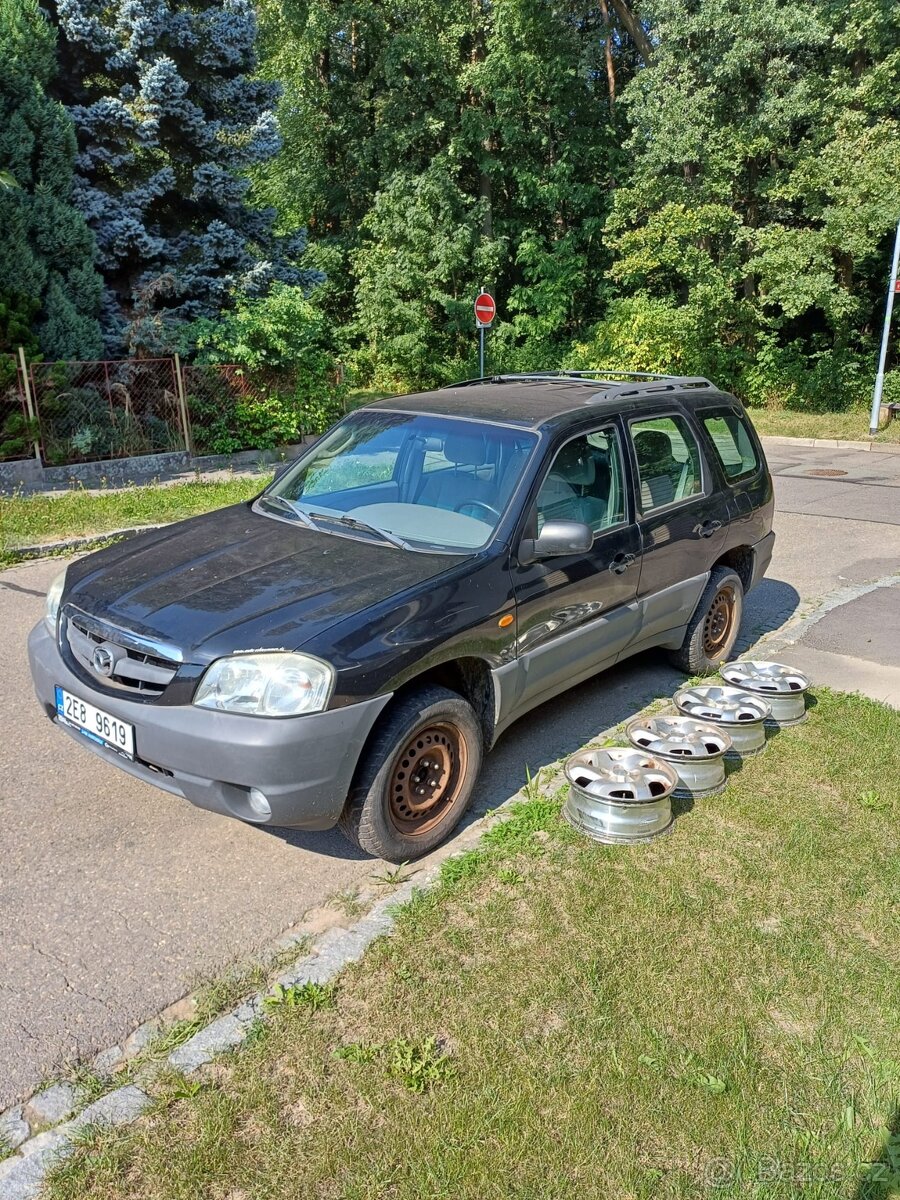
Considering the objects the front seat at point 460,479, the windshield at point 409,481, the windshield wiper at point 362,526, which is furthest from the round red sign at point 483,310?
the windshield wiper at point 362,526

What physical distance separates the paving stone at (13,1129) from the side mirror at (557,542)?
269 centimetres

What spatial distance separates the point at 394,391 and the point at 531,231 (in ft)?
18.4

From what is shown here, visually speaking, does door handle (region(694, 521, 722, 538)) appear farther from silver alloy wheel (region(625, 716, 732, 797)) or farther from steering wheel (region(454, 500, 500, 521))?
steering wheel (region(454, 500, 500, 521))

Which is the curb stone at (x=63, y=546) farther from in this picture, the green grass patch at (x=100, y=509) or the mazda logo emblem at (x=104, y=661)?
the mazda logo emblem at (x=104, y=661)

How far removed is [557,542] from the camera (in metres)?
4.02

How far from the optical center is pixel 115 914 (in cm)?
335

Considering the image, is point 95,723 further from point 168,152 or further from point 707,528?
point 168,152

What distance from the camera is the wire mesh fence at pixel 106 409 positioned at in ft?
37.7

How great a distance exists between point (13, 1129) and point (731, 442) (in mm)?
5137

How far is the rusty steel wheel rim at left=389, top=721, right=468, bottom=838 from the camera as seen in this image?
11.8 feet

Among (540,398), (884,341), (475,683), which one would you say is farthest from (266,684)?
(884,341)

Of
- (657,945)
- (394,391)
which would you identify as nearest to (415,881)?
(657,945)

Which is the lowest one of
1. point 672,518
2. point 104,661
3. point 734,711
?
point 734,711

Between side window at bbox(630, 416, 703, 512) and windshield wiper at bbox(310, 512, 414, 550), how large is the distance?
154 cm
